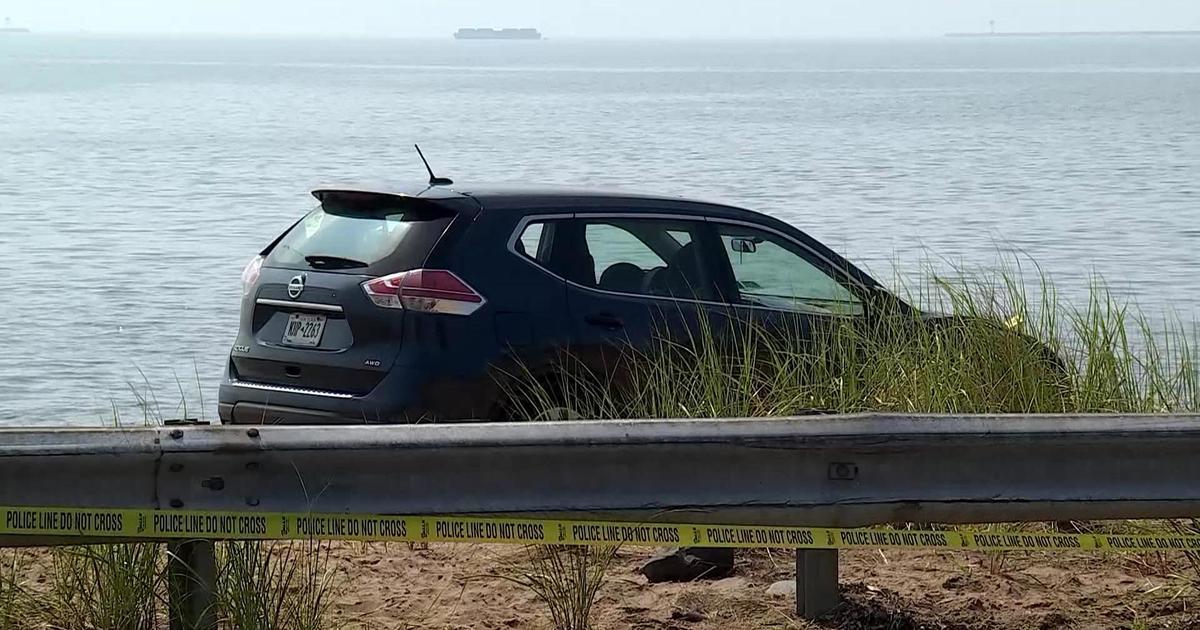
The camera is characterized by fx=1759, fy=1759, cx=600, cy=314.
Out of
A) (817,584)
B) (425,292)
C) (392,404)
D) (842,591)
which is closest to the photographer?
(817,584)

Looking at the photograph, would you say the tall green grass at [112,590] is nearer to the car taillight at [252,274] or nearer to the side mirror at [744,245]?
the car taillight at [252,274]

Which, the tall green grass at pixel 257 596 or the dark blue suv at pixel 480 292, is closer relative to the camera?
the tall green grass at pixel 257 596

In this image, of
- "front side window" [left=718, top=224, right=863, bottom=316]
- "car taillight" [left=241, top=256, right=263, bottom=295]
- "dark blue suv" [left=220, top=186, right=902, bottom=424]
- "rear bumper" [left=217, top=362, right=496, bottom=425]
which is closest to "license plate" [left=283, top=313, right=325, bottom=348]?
"dark blue suv" [left=220, top=186, right=902, bottom=424]

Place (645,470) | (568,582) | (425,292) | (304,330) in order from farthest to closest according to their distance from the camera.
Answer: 1. (304,330)
2. (425,292)
3. (568,582)
4. (645,470)

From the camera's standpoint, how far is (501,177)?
Answer: 37219 mm

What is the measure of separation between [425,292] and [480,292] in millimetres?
258

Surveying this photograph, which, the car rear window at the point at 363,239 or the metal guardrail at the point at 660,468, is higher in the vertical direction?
the car rear window at the point at 363,239

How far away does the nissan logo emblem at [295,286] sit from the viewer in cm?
807

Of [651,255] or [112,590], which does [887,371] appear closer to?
[651,255]

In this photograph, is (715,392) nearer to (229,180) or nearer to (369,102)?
(229,180)

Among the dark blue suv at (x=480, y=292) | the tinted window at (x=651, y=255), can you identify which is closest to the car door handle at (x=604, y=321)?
the dark blue suv at (x=480, y=292)

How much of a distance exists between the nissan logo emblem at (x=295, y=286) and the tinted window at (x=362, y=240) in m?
0.08

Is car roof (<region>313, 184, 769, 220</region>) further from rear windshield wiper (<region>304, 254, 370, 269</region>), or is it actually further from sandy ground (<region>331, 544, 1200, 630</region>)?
sandy ground (<region>331, 544, 1200, 630</region>)

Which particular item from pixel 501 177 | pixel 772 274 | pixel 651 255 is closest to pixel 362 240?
pixel 651 255
